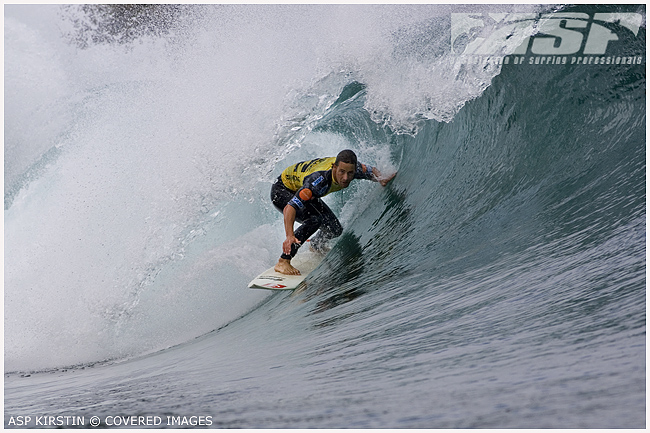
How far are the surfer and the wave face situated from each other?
11.4 inches

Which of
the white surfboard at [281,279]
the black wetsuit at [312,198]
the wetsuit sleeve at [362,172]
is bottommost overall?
the white surfboard at [281,279]

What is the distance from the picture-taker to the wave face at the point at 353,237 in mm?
1787

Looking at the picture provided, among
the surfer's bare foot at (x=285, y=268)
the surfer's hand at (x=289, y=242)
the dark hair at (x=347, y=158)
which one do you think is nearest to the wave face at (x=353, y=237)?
the surfer's bare foot at (x=285, y=268)

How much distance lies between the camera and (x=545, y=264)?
263 centimetres

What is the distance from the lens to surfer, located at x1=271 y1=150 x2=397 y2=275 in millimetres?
4035

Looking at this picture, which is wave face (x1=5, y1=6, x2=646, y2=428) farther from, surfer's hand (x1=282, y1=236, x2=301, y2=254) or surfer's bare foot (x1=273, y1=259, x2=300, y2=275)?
surfer's hand (x1=282, y1=236, x2=301, y2=254)

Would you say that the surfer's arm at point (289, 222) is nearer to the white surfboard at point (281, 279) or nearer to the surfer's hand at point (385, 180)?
the white surfboard at point (281, 279)

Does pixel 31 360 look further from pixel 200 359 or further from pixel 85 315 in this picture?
pixel 200 359

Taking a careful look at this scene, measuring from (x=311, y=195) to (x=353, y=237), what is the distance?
91cm

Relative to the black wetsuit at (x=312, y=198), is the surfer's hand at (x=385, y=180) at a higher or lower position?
higher

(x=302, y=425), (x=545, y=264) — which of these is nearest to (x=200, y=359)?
(x=302, y=425)

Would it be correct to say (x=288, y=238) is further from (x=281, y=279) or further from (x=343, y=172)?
(x=343, y=172)

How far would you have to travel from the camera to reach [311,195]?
13.6ft

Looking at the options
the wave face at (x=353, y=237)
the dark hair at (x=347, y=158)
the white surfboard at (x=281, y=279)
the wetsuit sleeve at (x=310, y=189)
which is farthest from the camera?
the white surfboard at (x=281, y=279)
